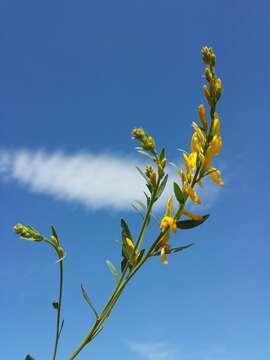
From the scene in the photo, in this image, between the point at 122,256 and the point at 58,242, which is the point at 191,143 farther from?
the point at 58,242

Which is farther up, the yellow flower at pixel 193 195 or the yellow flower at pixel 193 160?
the yellow flower at pixel 193 160

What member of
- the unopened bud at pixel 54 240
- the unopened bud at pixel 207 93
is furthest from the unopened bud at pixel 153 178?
the unopened bud at pixel 54 240

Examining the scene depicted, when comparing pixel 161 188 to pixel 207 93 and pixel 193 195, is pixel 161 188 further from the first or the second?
pixel 207 93

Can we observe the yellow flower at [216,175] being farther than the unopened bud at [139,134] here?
No

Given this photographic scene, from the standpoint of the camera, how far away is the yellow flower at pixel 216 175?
5.57ft

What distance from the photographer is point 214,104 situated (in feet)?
5.89

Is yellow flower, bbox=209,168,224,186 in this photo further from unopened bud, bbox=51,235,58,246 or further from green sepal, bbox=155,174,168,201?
unopened bud, bbox=51,235,58,246

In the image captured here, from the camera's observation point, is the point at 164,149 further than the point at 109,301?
Yes

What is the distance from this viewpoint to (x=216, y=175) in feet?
5.64

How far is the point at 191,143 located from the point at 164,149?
12 cm

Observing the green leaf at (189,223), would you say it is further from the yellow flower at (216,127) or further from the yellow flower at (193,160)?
the yellow flower at (216,127)

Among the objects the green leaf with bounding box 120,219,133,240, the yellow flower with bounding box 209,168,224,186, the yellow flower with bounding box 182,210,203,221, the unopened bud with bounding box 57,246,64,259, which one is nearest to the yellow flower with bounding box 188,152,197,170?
the yellow flower with bounding box 209,168,224,186

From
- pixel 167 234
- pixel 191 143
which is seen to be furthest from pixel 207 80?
pixel 167 234

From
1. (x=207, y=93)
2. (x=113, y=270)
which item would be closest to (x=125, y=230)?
(x=113, y=270)
